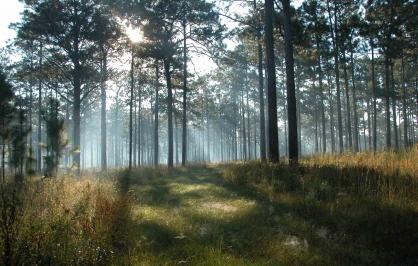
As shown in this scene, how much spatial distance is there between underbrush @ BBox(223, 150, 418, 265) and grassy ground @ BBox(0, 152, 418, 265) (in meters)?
0.01

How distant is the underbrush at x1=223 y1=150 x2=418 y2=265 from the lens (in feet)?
16.8

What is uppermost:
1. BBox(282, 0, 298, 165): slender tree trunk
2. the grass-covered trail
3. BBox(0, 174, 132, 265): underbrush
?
BBox(282, 0, 298, 165): slender tree trunk

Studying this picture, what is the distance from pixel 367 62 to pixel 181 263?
40.0 meters

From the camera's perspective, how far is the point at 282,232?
19.6 feet

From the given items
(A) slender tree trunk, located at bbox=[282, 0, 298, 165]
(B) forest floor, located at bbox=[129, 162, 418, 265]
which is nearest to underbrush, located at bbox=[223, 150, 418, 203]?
(B) forest floor, located at bbox=[129, 162, 418, 265]

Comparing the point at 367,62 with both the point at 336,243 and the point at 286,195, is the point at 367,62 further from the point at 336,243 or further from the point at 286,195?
the point at 336,243

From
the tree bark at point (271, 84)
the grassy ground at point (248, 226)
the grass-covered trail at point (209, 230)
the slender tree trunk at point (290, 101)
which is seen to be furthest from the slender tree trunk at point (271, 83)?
the grassy ground at point (248, 226)

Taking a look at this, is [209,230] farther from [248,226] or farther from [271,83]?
[271,83]

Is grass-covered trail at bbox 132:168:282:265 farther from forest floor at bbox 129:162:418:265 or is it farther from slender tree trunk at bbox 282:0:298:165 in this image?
slender tree trunk at bbox 282:0:298:165

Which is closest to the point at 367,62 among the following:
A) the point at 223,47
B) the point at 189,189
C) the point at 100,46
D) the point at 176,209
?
the point at 223,47

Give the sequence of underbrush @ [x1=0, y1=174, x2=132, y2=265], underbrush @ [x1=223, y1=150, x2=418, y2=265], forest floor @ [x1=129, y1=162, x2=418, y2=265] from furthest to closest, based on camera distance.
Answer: underbrush @ [x1=223, y1=150, x2=418, y2=265] < forest floor @ [x1=129, y1=162, x2=418, y2=265] < underbrush @ [x1=0, y1=174, x2=132, y2=265]

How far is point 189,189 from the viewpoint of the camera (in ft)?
38.2

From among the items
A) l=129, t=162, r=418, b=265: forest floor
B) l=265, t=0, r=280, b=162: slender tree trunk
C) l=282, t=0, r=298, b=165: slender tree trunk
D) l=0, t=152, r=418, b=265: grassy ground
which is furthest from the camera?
l=265, t=0, r=280, b=162: slender tree trunk

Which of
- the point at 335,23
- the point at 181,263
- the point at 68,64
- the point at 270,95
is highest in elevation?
the point at 335,23
